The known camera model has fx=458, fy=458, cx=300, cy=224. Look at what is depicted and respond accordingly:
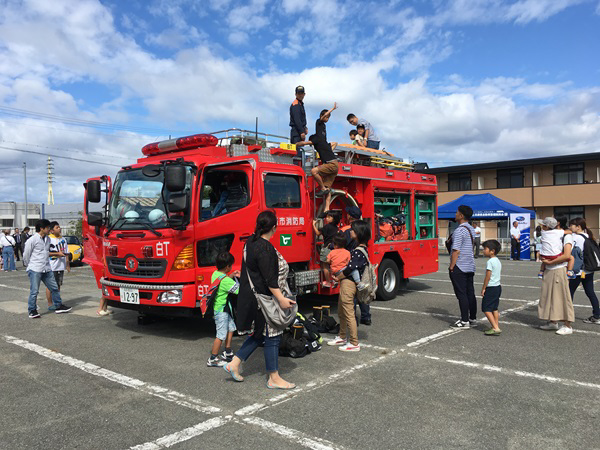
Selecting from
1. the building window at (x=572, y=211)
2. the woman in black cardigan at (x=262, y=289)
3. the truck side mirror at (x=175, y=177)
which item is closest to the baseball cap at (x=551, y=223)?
the woman in black cardigan at (x=262, y=289)

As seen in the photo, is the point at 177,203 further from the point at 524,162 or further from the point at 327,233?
the point at 524,162

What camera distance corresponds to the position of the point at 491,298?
21.7ft

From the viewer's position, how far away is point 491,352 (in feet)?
19.1

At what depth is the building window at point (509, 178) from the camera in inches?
1211

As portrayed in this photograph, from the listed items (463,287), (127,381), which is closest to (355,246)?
(463,287)

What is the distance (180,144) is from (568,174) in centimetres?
2911

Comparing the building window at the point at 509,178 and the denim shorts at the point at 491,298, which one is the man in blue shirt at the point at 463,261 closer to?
the denim shorts at the point at 491,298

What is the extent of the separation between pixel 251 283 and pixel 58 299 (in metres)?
6.22

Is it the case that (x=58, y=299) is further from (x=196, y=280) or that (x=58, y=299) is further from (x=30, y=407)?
(x=30, y=407)

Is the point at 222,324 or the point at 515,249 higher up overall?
the point at 515,249

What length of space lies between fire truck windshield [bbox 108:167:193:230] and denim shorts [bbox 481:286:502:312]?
4533 millimetres

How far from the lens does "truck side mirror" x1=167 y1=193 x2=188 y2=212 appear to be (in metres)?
6.02

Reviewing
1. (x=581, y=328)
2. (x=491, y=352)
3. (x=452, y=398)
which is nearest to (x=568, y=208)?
(x=581, y=328)

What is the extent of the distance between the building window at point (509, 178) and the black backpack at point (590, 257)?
25.5m
